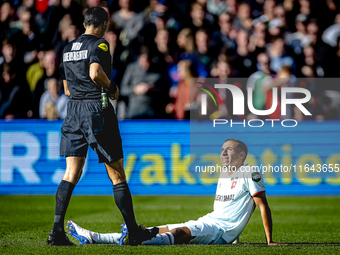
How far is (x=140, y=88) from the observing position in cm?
958

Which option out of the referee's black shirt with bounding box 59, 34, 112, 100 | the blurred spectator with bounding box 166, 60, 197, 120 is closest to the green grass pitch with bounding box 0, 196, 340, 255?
the referee's black shirt with bounding box 59, 34, 112, 100

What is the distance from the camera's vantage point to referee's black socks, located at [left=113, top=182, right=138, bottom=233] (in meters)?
4.69

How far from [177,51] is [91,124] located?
596 cm

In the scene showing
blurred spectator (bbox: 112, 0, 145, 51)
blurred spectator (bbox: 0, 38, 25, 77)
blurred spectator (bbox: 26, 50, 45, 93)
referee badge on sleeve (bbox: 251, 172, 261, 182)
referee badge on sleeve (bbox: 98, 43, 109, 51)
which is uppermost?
blurred spectator (bbox: 112, 0, 145, 51)

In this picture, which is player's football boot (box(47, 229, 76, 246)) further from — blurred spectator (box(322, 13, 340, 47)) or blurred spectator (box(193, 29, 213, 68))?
blurred spectator (box(322, 13, 340, 47))

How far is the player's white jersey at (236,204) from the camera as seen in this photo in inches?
189

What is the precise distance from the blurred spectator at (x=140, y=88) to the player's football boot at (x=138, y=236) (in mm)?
5103

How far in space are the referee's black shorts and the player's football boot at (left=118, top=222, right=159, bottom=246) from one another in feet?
2.25

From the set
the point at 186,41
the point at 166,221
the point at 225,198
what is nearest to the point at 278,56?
the point at 186,41

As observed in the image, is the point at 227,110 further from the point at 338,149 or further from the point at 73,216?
the point at 73,216

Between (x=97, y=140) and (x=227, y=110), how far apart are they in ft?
17.4

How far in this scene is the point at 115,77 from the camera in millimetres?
10477

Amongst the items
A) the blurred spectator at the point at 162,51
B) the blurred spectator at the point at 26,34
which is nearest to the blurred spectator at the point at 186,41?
the blurred spectator at the point at 162,51

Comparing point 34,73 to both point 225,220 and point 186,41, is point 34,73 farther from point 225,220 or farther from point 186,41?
point 225,220
